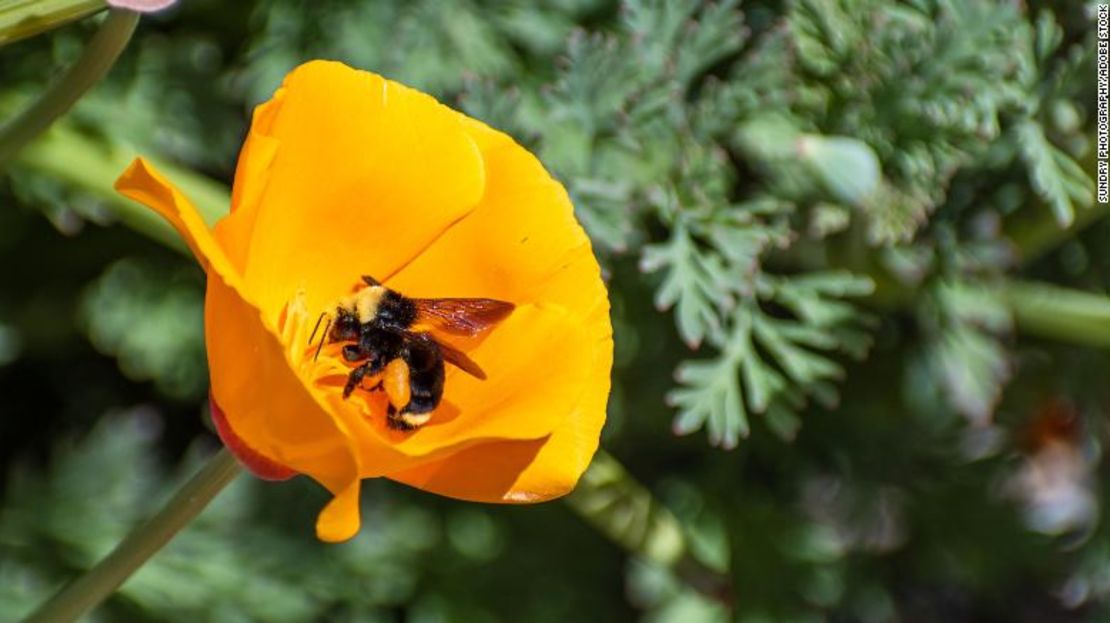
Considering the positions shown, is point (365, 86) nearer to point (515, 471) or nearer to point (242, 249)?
point (242, 249)

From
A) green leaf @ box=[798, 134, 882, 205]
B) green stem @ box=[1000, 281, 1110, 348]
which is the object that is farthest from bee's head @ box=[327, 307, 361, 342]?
green stem @ box=[1000, 281, 1110, 348]

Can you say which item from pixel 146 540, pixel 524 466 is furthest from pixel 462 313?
pixel 146 540

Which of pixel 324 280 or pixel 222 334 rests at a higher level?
pixel 222 334

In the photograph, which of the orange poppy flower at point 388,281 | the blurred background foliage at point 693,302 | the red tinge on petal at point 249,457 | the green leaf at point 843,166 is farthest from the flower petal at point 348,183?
the green leaf at point 843,166

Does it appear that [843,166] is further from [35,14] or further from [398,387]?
[35,14]

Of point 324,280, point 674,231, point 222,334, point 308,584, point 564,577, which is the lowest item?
point 564,577

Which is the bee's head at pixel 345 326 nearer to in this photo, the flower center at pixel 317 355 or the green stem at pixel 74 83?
the flower center at pixel 317 355

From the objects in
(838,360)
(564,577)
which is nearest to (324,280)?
(564,577)
